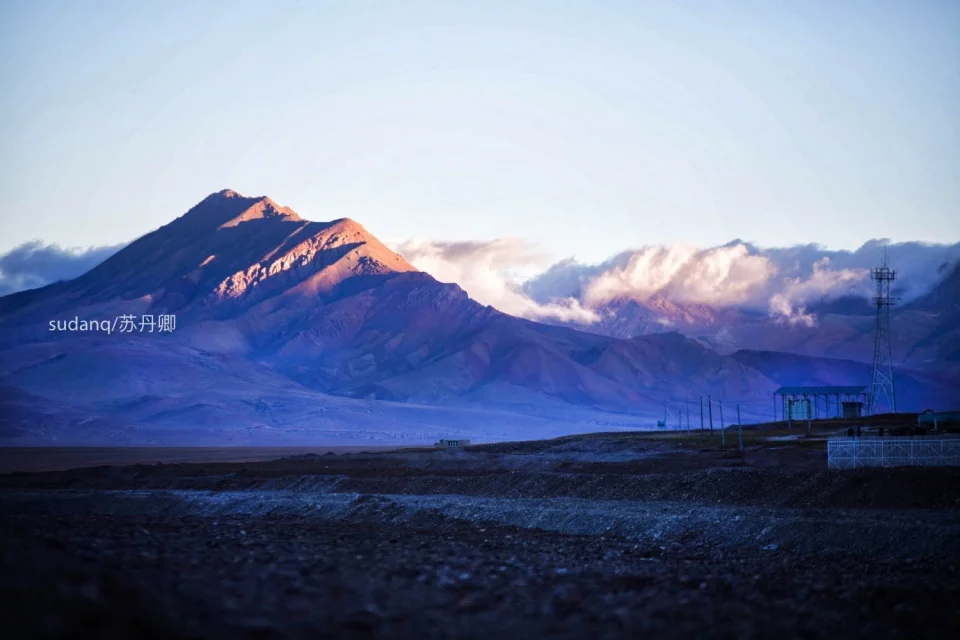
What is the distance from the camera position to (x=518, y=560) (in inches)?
1011

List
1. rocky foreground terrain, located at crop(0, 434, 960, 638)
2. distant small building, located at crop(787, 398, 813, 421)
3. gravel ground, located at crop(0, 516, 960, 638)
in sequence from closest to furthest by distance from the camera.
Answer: gravel ground, located at crop(0, 516, 960, 638) < rocky foreground terrain, located at crop(0, 434, 960, 638) < distant small building, located at crop(787, 398, 813, 421)

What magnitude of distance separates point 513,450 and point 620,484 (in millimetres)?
51634

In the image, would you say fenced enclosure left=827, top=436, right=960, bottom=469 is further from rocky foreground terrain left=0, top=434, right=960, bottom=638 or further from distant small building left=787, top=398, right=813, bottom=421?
distant small building left=787, top=398, right=813, bottom=421

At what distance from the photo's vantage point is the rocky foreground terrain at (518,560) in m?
15.4

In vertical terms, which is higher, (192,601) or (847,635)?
(192,601)

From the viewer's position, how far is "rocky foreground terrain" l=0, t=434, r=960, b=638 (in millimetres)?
15375

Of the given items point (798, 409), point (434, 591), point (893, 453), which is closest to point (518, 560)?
point (434, 591)

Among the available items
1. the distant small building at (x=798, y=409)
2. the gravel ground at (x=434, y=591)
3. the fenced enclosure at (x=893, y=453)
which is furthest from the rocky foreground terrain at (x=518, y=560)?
the distant small building at (x=798, y=409)

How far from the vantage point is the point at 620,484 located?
51156 mm

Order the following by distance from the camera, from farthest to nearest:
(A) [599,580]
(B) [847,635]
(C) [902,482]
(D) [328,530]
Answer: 1. (C) [902,482]
2. (D) [328,530]
3. (A) [599,580]
4. (B) [847,635]

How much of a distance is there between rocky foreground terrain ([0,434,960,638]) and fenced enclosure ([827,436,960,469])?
2.52 meters

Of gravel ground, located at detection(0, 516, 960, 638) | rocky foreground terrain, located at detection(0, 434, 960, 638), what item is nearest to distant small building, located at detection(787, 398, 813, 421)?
rocky foreground terrain, located at detection(0, 434, 960, 638)

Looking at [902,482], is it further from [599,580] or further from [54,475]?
[54,475]

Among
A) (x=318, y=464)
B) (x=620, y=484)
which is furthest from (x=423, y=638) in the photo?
(x=318, y=464)
